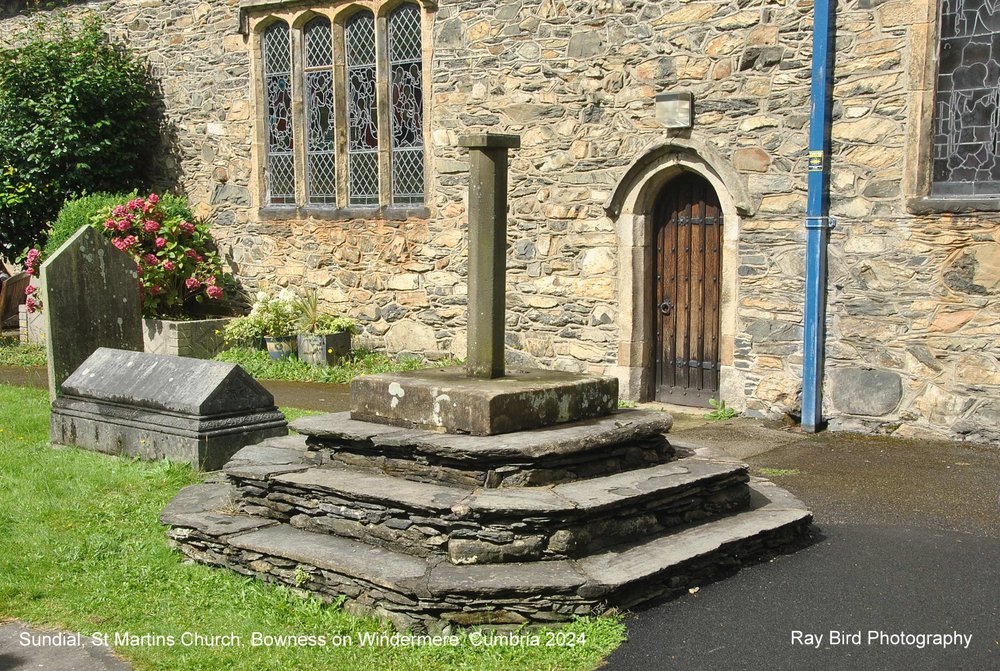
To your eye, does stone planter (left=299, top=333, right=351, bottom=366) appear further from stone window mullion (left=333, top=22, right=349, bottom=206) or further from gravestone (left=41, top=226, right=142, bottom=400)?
gravestone (left=41, top=226, right=142, bottom=400)

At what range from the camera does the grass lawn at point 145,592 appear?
4.45 metres

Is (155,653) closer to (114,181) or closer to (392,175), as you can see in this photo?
(392,175)

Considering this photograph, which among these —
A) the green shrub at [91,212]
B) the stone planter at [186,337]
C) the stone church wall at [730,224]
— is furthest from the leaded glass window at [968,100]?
the green shrub at [91,212]

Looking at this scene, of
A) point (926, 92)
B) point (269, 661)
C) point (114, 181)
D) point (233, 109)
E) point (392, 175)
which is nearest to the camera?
point (269, 661)

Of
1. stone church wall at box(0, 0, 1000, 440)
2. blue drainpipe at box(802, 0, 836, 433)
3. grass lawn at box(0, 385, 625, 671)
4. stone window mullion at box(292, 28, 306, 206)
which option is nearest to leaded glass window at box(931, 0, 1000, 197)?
stone church wall at box(0, 0, 1000, 440)

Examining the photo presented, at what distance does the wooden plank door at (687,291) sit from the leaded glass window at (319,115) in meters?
4.48

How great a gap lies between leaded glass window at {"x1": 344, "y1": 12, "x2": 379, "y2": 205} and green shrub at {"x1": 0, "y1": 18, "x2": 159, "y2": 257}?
337cm

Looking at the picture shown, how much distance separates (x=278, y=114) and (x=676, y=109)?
5.74m

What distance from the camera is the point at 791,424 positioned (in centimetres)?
905

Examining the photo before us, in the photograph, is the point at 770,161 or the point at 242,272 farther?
the point at 242,272

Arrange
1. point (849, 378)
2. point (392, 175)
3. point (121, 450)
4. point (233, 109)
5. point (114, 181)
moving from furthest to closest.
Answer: point (114, 181) < point (233, 109) < point (392, 175) < point (849, 378) < point (121, 450)

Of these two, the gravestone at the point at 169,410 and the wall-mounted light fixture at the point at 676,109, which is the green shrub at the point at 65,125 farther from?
the wall-mounted light fixture at the point at 676,109

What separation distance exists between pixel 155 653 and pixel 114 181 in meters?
10.9

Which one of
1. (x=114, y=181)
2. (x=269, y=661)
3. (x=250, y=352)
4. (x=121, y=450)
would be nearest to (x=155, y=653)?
(x=269, y=661)
